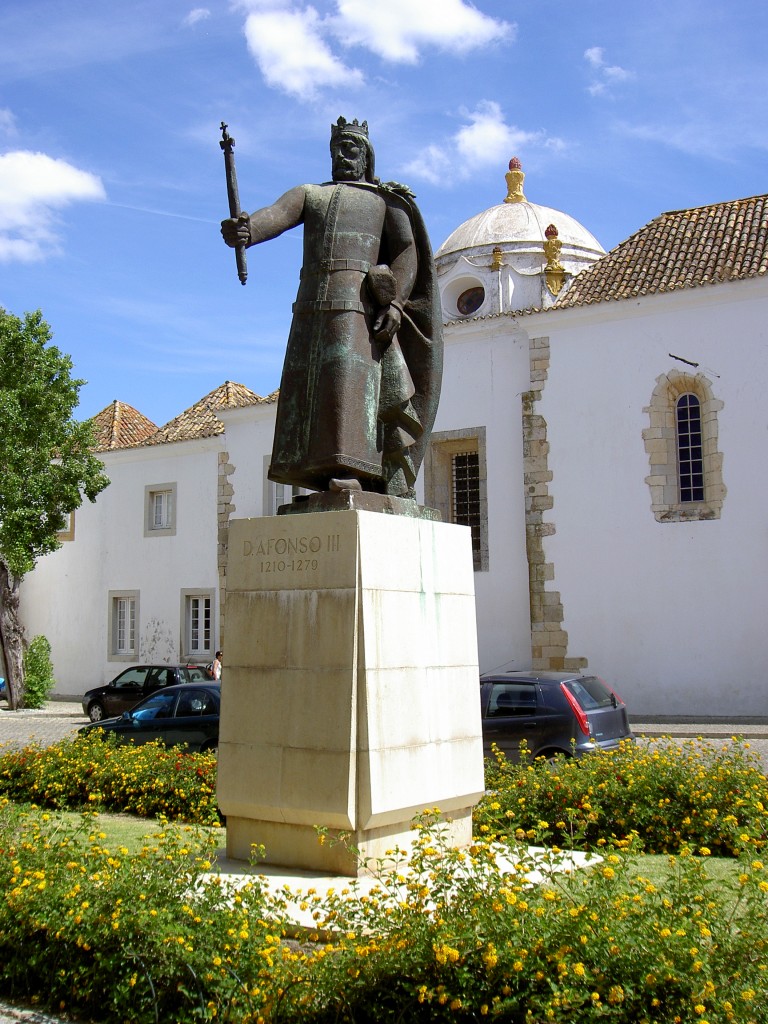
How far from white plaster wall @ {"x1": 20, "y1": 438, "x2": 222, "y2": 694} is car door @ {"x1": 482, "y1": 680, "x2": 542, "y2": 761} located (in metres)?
15.3

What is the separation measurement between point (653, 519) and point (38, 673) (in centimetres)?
1528

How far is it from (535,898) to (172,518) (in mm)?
24483

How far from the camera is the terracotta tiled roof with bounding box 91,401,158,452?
1174 inches

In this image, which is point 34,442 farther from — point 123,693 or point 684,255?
point 684,255

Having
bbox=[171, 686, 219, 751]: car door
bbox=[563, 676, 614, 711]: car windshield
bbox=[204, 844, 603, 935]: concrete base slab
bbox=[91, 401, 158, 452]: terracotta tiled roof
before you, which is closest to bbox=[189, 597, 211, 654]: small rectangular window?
bbox=[91, 401, 158, 452]: terracotta tiled roof

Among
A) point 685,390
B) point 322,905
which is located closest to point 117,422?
point 685,390

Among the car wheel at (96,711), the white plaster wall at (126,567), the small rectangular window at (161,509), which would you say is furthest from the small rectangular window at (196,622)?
the car wheel at (96,711)

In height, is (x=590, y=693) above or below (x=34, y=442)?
below

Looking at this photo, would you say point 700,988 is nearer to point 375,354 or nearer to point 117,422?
point 375,354

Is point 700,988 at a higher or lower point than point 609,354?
lower

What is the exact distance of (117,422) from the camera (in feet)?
102

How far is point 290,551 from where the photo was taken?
18.4ft

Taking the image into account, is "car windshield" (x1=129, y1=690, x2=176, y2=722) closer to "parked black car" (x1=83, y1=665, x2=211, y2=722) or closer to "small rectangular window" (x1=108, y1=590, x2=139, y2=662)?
"parked black car" (x1=83, y1=665, x2=211, y2=722)

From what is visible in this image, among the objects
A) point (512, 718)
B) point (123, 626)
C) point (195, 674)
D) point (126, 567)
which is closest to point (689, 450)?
point (512, 718)
